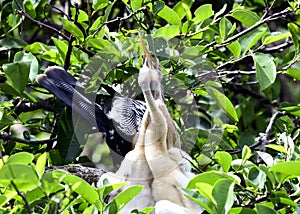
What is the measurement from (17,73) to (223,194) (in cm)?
83

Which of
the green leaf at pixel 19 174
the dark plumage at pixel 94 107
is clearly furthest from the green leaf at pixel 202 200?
the dark plumage at pixel 94 107

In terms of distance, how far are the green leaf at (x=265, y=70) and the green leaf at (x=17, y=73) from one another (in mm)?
643

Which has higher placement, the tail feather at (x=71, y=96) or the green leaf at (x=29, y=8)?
the green leaf at (x=29, y=8)

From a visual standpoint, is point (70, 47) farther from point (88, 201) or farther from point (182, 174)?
point (88, 201)

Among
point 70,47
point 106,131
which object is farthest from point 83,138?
point 70,47

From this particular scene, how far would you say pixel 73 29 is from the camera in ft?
6.79

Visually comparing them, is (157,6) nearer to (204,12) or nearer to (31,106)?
(204,12)

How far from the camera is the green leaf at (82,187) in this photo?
1374 millimetres

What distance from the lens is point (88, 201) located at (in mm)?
1469

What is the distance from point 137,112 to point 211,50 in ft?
1.30

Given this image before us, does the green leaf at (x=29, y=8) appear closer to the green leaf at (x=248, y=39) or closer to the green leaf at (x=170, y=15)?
the green leaf at (x=170, y=15)

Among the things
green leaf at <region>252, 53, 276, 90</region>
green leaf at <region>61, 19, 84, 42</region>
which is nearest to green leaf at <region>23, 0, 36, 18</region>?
green leaf at <region>61, 19, 84, 42</region>

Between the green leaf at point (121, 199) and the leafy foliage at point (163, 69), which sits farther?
the leafy foliage at point (163, 69)

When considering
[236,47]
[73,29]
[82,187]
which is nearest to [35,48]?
[73,29]
